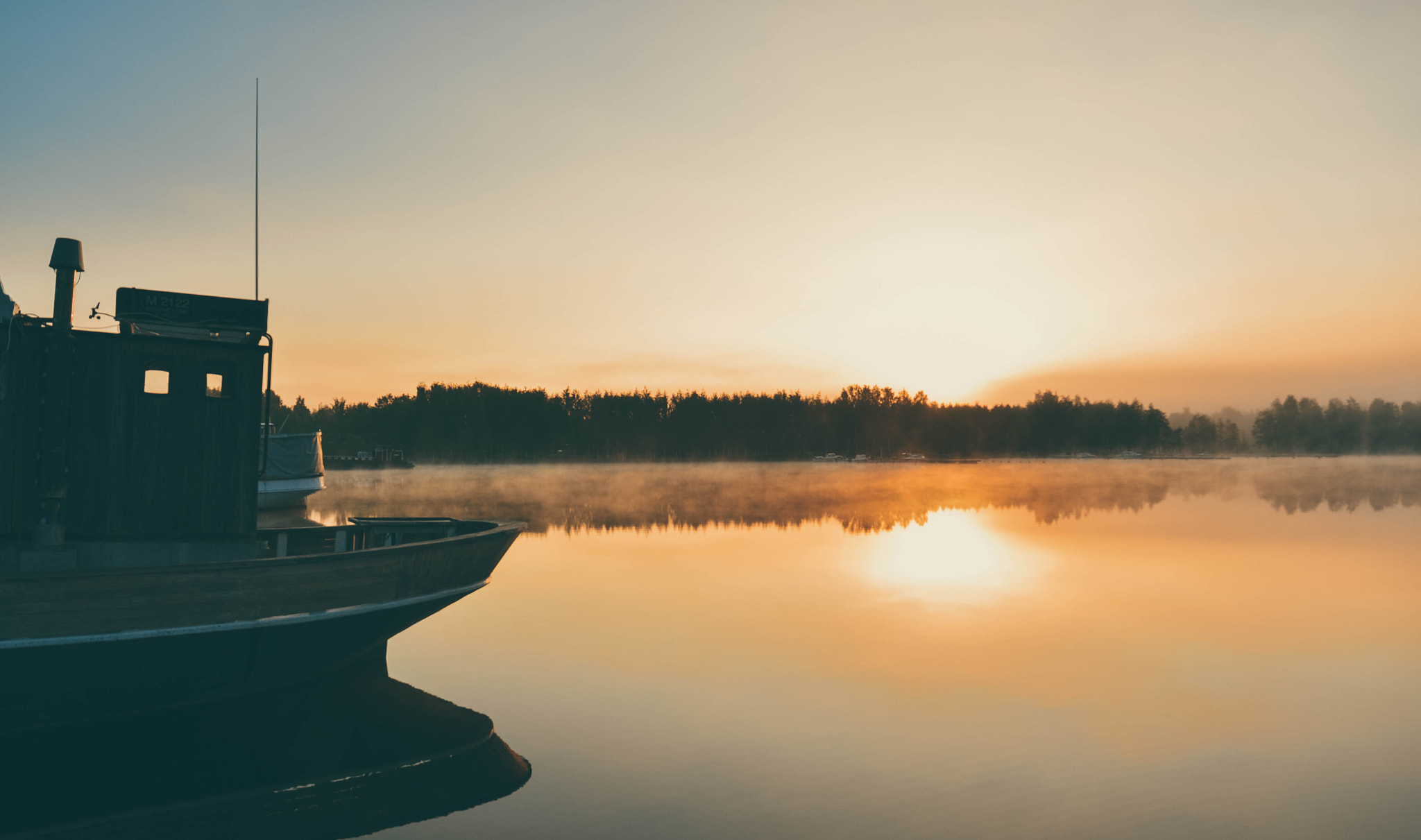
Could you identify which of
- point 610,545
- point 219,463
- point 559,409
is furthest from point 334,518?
point 559,409

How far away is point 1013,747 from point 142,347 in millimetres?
13571

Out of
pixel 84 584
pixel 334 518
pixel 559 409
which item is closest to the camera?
pixel 84 584

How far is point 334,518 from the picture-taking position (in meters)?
40.9

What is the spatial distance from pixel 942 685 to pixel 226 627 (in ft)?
34.9

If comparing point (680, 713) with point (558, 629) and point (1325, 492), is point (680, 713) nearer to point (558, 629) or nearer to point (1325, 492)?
point (558, 629)

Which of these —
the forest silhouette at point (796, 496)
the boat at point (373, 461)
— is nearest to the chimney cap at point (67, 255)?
the forest silhouette at point (796, 496)

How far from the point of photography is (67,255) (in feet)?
38.5

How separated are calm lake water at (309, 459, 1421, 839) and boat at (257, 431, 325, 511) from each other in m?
17.2

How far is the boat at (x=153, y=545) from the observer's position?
10375 mm

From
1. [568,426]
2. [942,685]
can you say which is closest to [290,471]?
[942,685]

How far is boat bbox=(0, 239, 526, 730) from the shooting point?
10.4 m

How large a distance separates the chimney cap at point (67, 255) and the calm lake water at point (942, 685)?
8.05m

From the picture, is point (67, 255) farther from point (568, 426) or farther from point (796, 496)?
point (568, 426)

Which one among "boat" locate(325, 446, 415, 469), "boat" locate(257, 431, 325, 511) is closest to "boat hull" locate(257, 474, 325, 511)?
"boat" locate(257, 431, 325, 511)
